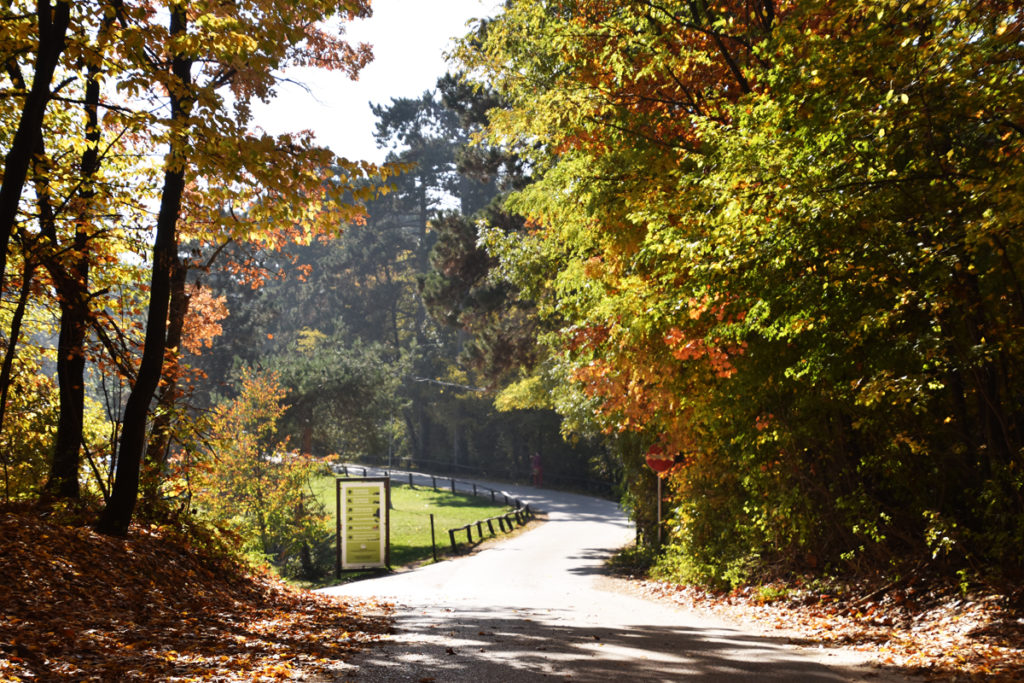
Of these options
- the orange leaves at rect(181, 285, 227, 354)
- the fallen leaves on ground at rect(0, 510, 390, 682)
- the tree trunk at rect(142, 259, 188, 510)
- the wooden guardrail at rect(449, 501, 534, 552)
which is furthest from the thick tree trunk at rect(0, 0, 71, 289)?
the wooden guardrail at rect(449, 501, 534, 552)

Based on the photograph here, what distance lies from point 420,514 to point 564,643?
105 ft

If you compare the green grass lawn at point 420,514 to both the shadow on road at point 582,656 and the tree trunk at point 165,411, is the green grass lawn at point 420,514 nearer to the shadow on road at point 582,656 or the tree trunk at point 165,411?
the tree trunk at point 165,411

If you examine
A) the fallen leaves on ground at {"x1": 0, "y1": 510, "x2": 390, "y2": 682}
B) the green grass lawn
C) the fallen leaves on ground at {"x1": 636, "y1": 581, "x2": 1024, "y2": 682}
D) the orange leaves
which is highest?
the orange leaves

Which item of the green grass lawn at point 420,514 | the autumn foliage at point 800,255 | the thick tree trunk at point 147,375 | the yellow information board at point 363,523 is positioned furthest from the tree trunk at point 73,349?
the green grass lawn at point 420,514

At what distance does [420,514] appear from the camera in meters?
39.1

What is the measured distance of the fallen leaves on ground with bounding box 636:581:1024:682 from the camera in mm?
6832

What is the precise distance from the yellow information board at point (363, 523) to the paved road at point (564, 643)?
604cm

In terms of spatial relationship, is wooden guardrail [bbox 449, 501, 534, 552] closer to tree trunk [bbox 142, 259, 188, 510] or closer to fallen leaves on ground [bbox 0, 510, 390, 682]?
tree trunk [bbox 142, 259, 188, 510]

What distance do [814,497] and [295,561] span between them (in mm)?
20052

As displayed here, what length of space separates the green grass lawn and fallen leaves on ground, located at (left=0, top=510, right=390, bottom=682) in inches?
518

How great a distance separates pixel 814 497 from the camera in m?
11.5

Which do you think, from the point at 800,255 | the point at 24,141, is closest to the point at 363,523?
the point at 24,141

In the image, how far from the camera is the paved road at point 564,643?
621cm

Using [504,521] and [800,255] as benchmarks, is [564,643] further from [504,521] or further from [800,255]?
[504,521]
